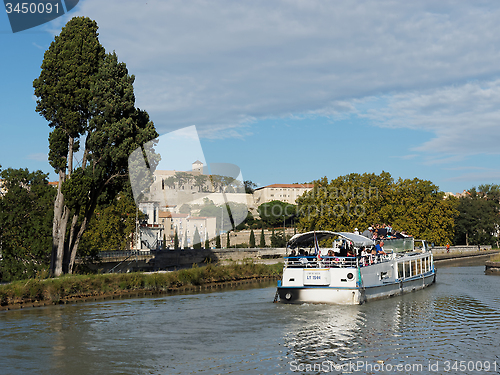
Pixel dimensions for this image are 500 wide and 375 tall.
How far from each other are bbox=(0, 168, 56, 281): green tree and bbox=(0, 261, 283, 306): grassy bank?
23.0 ft

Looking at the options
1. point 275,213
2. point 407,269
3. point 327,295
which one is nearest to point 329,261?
point 327,295

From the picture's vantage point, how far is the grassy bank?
2970 cm

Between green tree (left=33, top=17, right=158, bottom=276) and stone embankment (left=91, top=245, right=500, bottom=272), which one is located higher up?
green tree (left=33, top=17, right=158, bottom=276)

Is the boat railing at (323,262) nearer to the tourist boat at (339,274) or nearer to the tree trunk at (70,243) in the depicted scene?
the tourist boat at (339,274)

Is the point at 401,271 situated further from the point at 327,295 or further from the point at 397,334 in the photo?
the point at 397,334

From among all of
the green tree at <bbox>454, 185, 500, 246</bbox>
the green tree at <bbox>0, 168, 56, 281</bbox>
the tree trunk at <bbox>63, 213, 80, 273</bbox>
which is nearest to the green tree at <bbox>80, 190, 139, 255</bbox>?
the green tree at <bbox>0, 168, 56, 281</bbox>

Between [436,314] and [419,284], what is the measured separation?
461 inches

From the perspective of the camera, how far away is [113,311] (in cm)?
2620

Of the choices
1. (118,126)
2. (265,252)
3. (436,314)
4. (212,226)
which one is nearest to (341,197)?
(265,252)

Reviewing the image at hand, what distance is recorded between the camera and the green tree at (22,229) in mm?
39188

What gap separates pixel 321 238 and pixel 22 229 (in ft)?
80.9

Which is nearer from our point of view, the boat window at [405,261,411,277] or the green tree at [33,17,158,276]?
the boat window at [405,261,411,277]

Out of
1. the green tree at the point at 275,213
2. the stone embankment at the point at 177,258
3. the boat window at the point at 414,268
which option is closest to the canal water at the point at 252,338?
the boat window at the point at 414,268

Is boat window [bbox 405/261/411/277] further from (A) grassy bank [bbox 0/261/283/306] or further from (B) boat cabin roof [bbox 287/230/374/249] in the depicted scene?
(A) grassy bank [bbox 0/261/283/306]
